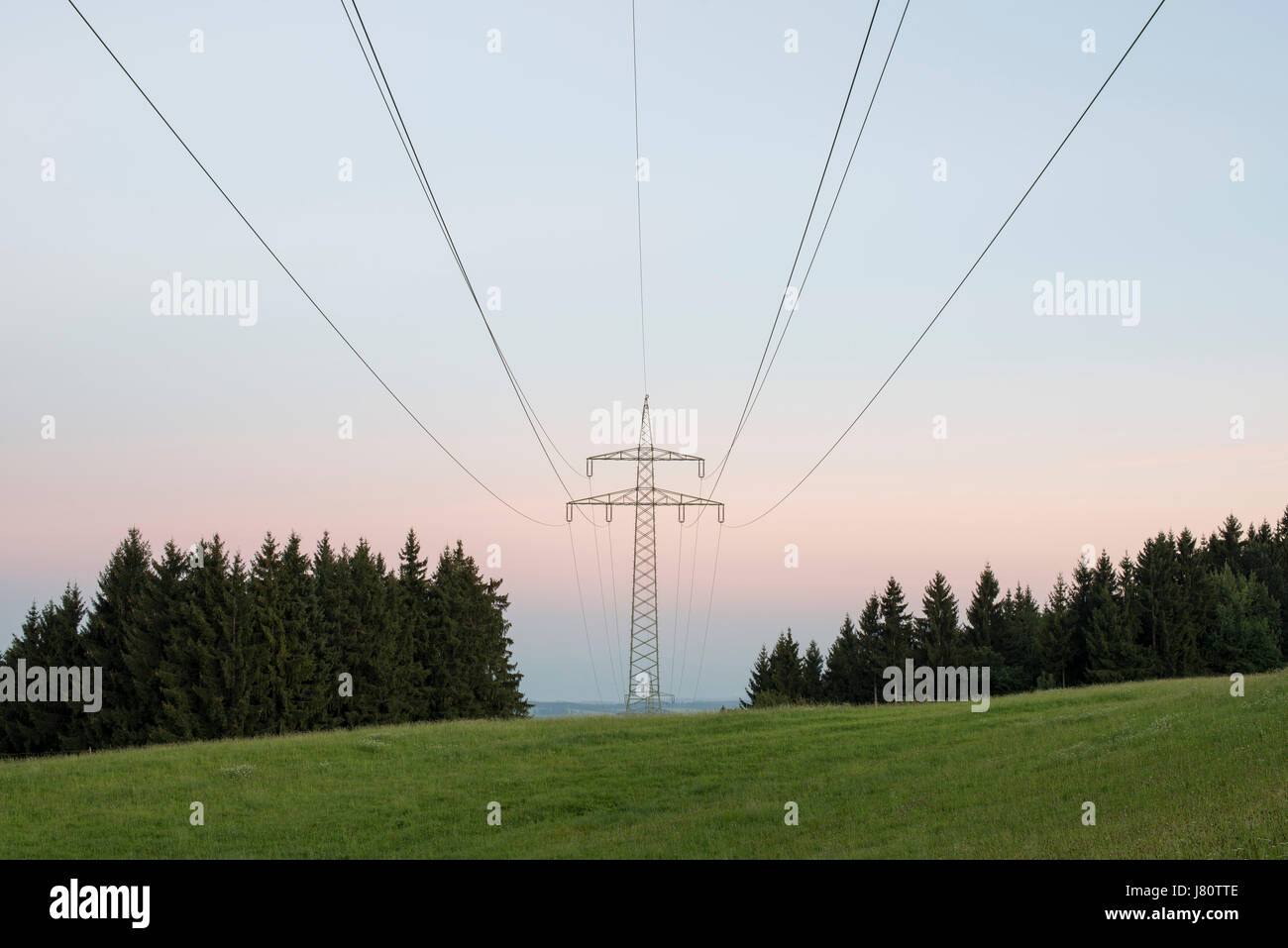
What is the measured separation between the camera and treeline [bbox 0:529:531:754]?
67.2 metres

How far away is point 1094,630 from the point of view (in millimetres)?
97375

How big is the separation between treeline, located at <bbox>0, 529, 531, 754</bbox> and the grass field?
27373 mm

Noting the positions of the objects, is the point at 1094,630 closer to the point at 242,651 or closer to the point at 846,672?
the point at 846,672

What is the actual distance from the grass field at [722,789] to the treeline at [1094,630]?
58546 mm

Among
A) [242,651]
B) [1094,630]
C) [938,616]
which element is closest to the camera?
[242,651]

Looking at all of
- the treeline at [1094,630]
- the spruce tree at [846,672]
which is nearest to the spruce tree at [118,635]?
the treeline at [1094,630]

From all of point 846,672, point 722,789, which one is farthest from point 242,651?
point 846,672

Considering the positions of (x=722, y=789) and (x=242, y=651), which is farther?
(x=242, y=651)

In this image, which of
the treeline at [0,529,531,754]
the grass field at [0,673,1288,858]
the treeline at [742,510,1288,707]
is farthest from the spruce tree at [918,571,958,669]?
the grass field at [0,673,1288,858]

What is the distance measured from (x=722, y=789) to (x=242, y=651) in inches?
1929

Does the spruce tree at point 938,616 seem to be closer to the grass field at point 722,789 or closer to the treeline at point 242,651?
the treeline at point 242,651

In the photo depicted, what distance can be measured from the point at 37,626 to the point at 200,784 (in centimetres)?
5776
